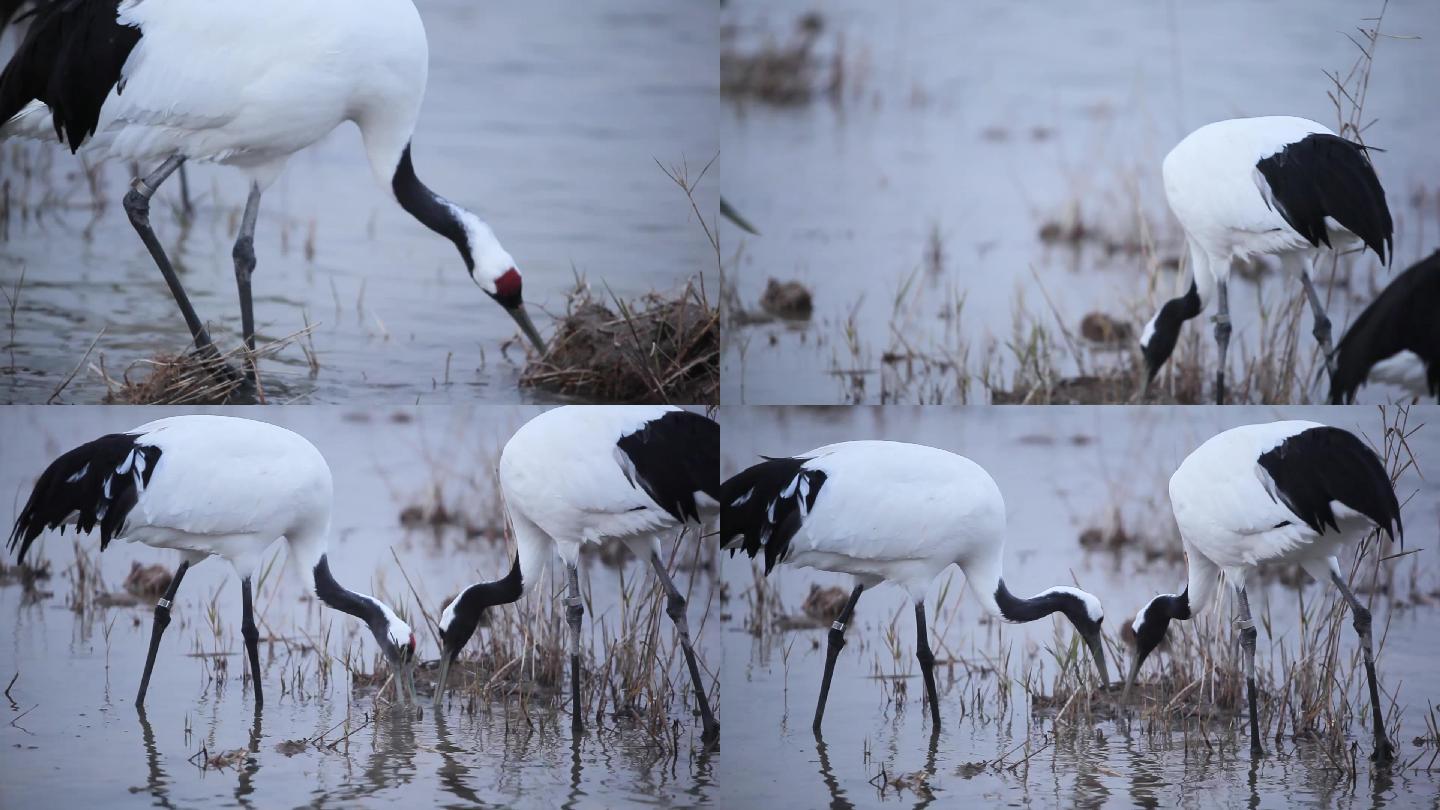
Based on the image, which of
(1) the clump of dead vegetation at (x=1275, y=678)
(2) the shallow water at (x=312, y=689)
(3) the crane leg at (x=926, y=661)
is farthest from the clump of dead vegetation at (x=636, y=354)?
(1) the clump of dead vegetation at (x=1275, y=678)

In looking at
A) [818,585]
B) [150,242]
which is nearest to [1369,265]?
[818,585]

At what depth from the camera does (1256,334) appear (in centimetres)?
507

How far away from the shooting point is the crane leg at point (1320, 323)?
4625mm

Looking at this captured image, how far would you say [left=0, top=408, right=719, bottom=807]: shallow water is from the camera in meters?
4.41

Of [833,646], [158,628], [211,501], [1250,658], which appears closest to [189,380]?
[211,501]

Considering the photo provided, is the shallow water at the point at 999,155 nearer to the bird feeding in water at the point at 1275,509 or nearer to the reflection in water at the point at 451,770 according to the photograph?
the bird feeding in water at the point at 1275,509

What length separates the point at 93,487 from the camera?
14.8 ft

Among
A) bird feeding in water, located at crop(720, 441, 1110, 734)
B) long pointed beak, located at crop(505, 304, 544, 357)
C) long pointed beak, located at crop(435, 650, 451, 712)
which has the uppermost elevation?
long pointed beak, located at crop(505, 304, 544, 357)

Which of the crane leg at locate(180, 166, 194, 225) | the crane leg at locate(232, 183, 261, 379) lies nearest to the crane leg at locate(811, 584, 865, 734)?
the crane leg at locate(232, 183, 261, 379)

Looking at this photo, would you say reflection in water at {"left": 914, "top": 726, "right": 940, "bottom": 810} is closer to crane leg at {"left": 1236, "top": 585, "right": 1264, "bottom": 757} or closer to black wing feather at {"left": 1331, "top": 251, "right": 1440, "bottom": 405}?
crane leg at {"left": 1236, "top": 585, "right": 1264, "bottom": 757}

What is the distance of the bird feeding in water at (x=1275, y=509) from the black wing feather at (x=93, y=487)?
289 cm

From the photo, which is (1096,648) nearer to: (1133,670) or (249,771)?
(1133,670)

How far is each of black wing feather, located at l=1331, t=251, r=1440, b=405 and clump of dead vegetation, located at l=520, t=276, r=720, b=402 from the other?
182 centimetres

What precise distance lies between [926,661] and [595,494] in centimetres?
108
